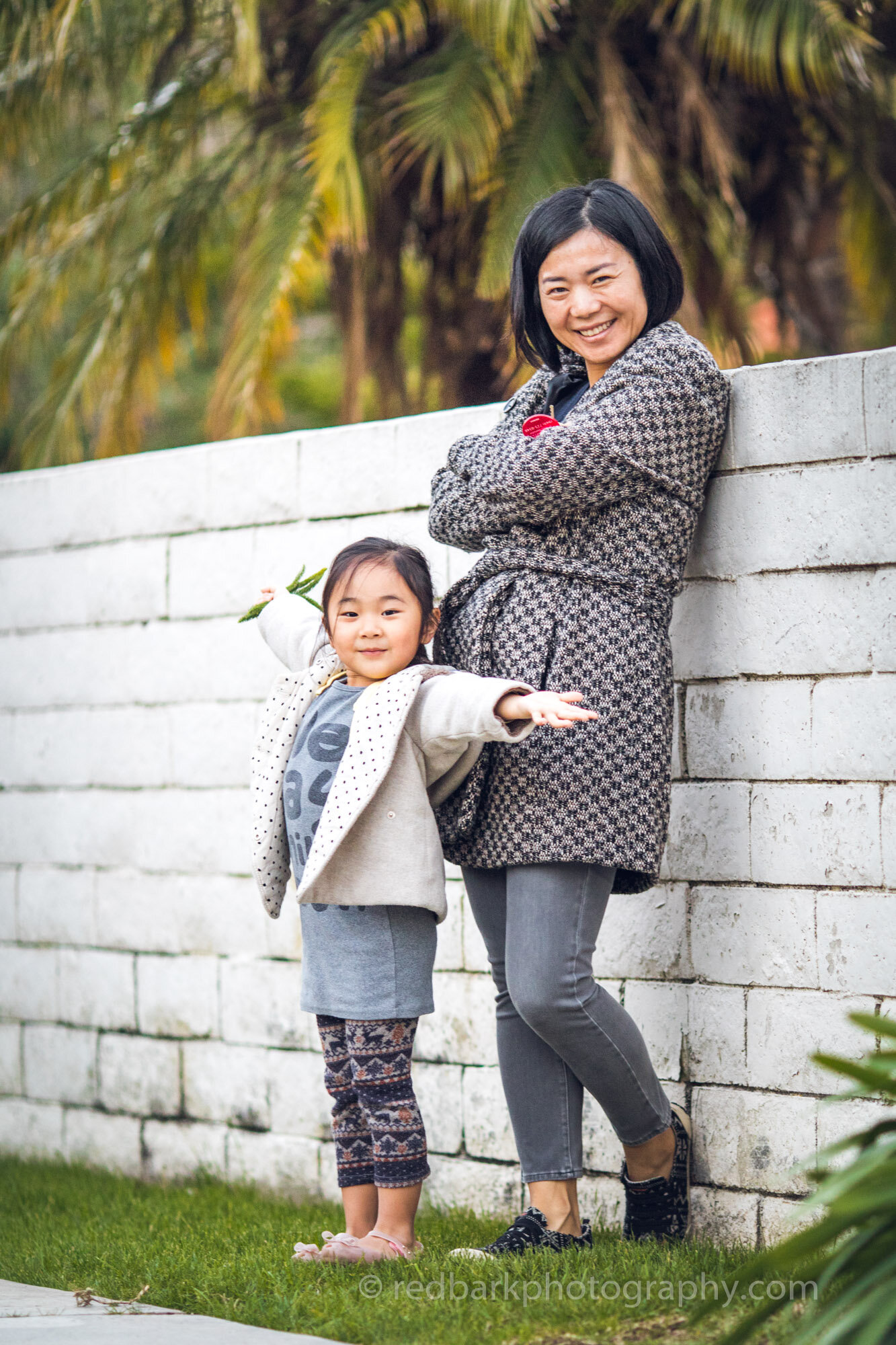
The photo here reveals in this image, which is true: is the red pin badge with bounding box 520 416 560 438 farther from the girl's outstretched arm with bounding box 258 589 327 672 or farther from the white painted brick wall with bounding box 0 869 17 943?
the white painted brick wall with bounding box 0 869 17 943

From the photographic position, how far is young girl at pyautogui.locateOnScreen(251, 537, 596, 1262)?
10.0 ft

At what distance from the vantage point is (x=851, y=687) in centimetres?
314

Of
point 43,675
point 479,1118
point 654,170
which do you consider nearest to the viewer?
point 479,1118

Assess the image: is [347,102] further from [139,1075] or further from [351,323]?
[139,1075]

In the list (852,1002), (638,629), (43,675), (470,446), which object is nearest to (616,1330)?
(852,1002)

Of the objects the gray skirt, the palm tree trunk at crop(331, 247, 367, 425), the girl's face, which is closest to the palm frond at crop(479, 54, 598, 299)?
the palm tree trunk at crop(331, 247, 367, 425)

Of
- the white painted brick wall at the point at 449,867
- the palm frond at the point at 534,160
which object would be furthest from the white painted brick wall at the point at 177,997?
the palm frond at the point at 534,160

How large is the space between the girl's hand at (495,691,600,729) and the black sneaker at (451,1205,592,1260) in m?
1.02

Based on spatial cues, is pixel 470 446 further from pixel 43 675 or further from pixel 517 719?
pixel 43 675

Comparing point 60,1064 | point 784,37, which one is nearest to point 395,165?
point 784,37

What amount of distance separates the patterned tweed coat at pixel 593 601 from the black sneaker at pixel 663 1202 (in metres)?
0.59

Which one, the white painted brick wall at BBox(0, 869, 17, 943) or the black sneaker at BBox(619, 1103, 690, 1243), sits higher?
the white painted brick wall at BBox(0, 869, 17, 943)

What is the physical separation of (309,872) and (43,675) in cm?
225

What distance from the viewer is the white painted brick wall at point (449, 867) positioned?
3.17m
